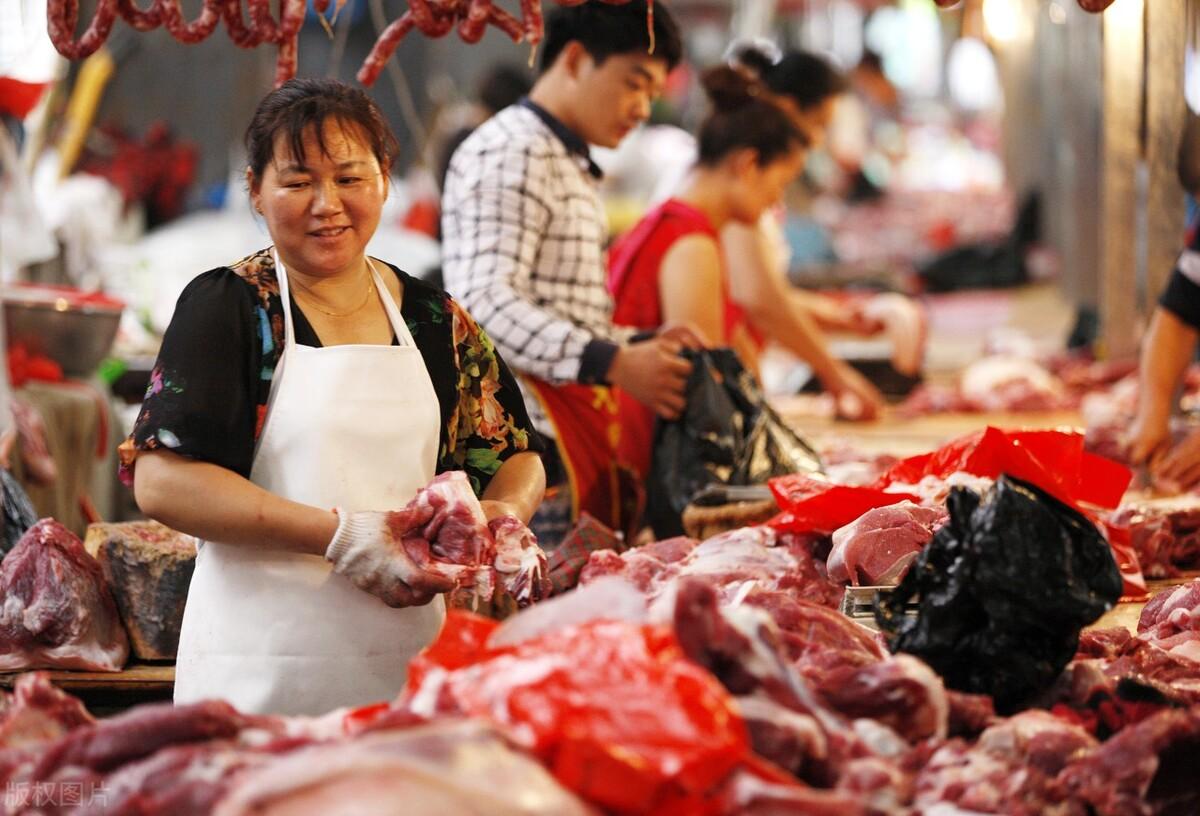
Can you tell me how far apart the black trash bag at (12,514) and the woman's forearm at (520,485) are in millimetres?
1489

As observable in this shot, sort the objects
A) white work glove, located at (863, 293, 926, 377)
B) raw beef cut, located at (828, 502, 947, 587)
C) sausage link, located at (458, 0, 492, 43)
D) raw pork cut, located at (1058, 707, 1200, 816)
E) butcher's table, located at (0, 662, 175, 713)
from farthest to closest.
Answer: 1. white work glove, located at (863, 293, 926, 377)
2. sausage link, located at (458, 0, 492, 43)
3. butcher's table, located at (0, 662, 175, 713)
4. raw beef cut, located at (828, 502, 947, 587)
5. raw pork cut, located at (1058, 707, 1200, 816)

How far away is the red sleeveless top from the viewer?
17.0 ft

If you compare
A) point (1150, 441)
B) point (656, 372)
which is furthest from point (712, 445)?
point (1150, 441)

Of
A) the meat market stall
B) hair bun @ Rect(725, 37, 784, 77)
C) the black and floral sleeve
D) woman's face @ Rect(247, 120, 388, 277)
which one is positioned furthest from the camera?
hair bun @ Rect(725, 37, 784, 77)

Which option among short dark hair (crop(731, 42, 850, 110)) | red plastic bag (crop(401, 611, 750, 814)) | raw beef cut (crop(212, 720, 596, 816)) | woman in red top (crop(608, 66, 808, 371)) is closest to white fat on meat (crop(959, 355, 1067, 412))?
woman in red top (crop(608, 66, 808, 371))

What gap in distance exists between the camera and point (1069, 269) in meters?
13.6

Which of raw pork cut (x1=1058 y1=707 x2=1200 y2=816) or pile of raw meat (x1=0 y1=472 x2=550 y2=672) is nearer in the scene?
raw pork cut (x1=1058 y1=707 x2=1200 y2=816)

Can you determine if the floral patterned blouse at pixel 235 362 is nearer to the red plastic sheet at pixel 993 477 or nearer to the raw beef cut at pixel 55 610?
the raw beef cut at pixel 55 610

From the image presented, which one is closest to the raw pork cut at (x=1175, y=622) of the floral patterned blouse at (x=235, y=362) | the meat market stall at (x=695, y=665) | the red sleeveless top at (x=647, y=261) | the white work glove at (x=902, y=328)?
the meat market stall at (x=695, y=665)

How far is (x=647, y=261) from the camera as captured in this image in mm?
5223

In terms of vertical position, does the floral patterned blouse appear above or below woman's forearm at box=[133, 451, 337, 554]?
above

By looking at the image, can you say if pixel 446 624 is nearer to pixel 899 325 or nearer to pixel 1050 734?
pixel 1050 734

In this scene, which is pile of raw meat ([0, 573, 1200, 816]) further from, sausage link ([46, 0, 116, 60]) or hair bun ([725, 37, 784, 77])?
hair bun ([725, 37, 784, 77])

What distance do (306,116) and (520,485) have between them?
0.80 meters
